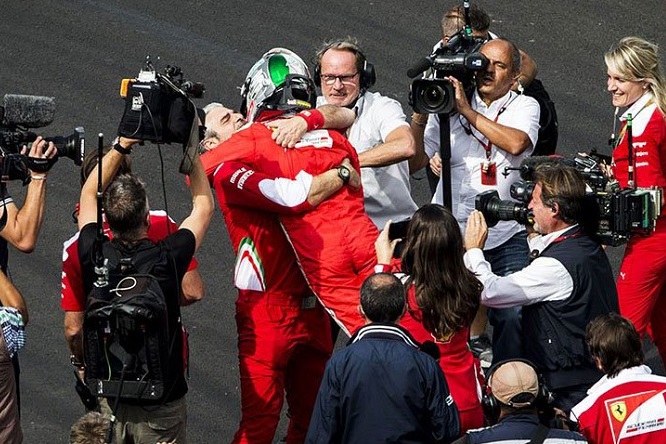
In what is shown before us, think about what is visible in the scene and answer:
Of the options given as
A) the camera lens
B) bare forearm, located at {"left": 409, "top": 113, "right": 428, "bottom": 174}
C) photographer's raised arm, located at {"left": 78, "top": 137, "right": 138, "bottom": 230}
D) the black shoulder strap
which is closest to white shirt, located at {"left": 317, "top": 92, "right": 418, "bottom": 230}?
→ bare forearm, located at {"left": 409, "top": 113, "right": 428, "bottom": 174}

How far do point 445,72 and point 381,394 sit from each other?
8.74 feet

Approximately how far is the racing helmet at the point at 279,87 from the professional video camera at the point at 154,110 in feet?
3.20

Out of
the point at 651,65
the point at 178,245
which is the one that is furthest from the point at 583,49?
the point at 178,245

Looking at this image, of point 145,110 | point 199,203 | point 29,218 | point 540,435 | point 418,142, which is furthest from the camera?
point 418,142

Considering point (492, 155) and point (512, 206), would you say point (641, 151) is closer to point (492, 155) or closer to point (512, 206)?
point (492, 155)

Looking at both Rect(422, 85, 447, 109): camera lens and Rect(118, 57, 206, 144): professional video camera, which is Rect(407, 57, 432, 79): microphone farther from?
Rect(118, 57, 206, 144): professional video camera

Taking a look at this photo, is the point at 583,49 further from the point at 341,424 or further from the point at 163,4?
the point at 341,424

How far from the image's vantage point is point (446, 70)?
8.11 meters

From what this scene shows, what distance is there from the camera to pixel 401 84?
12531 millimetres

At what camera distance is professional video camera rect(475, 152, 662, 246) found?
23.9 ft

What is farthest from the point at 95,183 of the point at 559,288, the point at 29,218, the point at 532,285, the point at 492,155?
the point at 492,155

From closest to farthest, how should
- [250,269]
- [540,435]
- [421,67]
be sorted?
[540,435] → [250,269] → [421,67]

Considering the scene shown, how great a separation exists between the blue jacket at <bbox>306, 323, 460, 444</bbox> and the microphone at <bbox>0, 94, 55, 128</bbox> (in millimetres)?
2094

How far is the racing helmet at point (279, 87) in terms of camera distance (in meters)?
7.64
